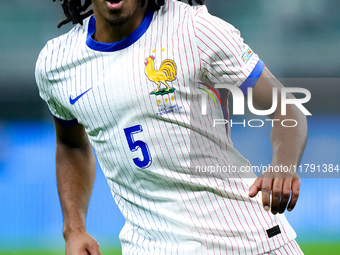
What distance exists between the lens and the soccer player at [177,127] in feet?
5.93

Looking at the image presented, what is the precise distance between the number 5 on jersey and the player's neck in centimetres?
30

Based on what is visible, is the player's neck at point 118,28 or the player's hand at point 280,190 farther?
the player's neck at point 118,28

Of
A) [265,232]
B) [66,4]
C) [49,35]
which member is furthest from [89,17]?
[49,35]

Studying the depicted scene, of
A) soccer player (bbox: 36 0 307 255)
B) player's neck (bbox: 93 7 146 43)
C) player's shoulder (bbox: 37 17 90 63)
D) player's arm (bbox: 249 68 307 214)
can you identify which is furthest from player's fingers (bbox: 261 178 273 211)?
player's shoulder (bbox: 37 17 90 63)

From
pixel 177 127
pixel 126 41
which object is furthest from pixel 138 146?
pixel 126 41

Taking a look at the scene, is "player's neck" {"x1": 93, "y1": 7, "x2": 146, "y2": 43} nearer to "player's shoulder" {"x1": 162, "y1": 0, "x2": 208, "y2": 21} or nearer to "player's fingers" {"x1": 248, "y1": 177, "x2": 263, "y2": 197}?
"player's shoulder" {"x1": 162, "y1": 0, "x2": 208, "y2": 21}

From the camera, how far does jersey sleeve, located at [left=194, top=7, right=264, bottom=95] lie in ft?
5.87

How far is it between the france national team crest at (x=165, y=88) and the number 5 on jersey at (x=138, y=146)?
84 millimetres

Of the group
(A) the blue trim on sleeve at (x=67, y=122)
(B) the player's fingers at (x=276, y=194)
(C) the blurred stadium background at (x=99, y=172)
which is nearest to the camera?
(B) the player's fingers at (x=276, y=194)

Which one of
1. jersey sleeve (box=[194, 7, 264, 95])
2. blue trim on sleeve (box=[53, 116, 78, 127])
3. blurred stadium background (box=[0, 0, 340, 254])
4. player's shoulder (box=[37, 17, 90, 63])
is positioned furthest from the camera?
blurred stadium background (box=[0, 0, 340, 254])

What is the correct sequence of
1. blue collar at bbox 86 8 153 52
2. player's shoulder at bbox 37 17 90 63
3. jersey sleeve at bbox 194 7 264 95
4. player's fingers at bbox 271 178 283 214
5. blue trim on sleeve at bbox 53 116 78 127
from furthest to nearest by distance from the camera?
blue trim on sleeve at bbox 53 116 78 127 < player's shoulder at bbox 37 17 90 63 < blue collar at bbox 86 8 153 52 < jersey sleeve at bbox 194 7 264 95 < player's fingers at bbox 271 178 283 214

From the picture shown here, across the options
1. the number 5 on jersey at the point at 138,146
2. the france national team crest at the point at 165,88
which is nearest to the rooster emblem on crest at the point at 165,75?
the france national team crest at the point at 165,88

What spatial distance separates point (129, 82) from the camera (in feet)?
6.08

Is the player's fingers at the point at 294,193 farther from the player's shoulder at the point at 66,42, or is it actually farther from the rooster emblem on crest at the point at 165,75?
the player's shoulder at the point at 66,42
